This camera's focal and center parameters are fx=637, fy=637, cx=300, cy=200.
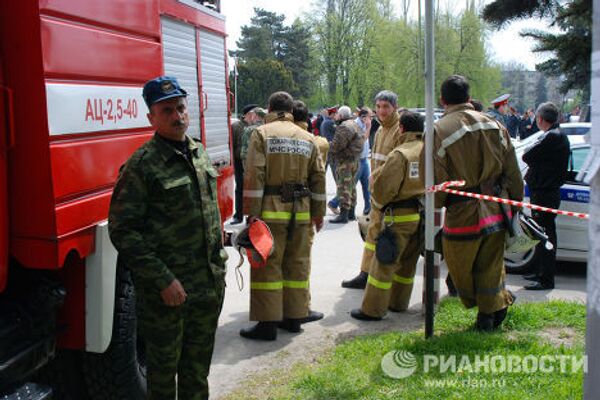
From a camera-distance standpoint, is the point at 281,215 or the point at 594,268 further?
the point at 281,215

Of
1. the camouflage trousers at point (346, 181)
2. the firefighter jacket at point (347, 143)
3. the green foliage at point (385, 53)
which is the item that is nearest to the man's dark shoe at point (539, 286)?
the camouflage trousers at point (346, 181)

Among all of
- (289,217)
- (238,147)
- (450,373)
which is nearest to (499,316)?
(450,373)

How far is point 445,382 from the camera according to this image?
400 centimetres

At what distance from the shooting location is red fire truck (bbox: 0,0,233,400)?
2.75m

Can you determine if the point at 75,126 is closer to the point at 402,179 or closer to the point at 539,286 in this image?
the point at 402,179

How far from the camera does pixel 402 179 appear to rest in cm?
544

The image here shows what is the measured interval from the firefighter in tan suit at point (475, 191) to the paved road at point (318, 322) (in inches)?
32.2

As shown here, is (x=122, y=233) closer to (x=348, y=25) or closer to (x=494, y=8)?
(x=494, y=8)

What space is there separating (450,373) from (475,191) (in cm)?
147

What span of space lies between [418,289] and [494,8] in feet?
10.7

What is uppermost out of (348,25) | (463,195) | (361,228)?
(348,25)

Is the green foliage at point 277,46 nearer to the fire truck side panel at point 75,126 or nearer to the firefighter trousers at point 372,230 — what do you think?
the firefighter trousers at point 372,230

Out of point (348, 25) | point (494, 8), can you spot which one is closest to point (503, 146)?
point (494, 8)

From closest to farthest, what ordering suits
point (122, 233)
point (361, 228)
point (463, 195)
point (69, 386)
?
point (122, 233) < point (69, 386) < point (463, 195) < point (361, 228)
